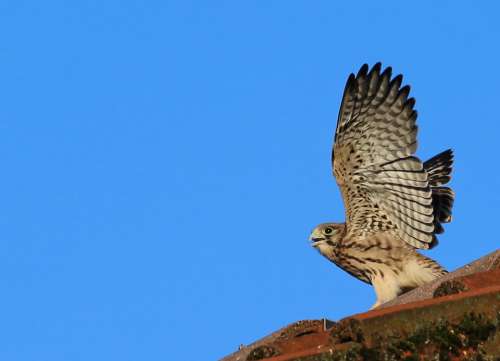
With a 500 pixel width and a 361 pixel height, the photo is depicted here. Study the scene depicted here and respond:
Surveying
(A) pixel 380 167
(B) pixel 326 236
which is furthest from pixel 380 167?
(B) pixel 326 236

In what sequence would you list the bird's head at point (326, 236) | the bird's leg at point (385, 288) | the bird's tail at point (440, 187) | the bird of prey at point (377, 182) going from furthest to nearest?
the bird's tail at point (440, 187), the bird's head at point (326, 236), the bird of prey at point (377, 182), the bird's leg at point (385, 288)

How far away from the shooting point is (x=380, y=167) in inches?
633

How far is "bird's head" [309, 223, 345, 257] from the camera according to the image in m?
16.3

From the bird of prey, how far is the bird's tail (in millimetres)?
355

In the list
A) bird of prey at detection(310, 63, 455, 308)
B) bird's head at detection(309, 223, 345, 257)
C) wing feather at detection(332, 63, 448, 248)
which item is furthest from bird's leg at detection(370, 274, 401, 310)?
bird's head at detection(309, 223, 345, 257)

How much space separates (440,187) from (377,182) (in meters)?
1.72

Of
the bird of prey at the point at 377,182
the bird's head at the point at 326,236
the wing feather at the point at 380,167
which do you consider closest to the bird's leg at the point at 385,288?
the bird of prey at the point at 377,182

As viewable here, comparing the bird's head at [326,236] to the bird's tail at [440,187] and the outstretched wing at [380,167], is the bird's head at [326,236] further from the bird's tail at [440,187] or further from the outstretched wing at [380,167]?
the bird's tail at [440,187]

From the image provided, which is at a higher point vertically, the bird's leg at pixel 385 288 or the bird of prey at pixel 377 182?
the bird of prey at pixel 377 182

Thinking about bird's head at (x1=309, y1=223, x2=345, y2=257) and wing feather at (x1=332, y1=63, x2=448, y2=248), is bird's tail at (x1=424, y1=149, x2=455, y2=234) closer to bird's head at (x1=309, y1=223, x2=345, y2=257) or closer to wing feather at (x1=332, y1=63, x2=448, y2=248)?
wing feather at (x1=332, y1=63, x2=448, y2=248)

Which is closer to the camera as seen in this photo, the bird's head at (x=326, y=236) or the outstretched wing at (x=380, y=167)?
the outstretched wing at (x=380, y=167)

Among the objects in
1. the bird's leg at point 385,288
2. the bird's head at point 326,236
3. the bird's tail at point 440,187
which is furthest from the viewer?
the bird's tail at point 440,187

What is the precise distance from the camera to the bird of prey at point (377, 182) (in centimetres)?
1588

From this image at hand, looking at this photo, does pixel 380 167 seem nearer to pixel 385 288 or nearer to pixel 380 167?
pixel 380 167
